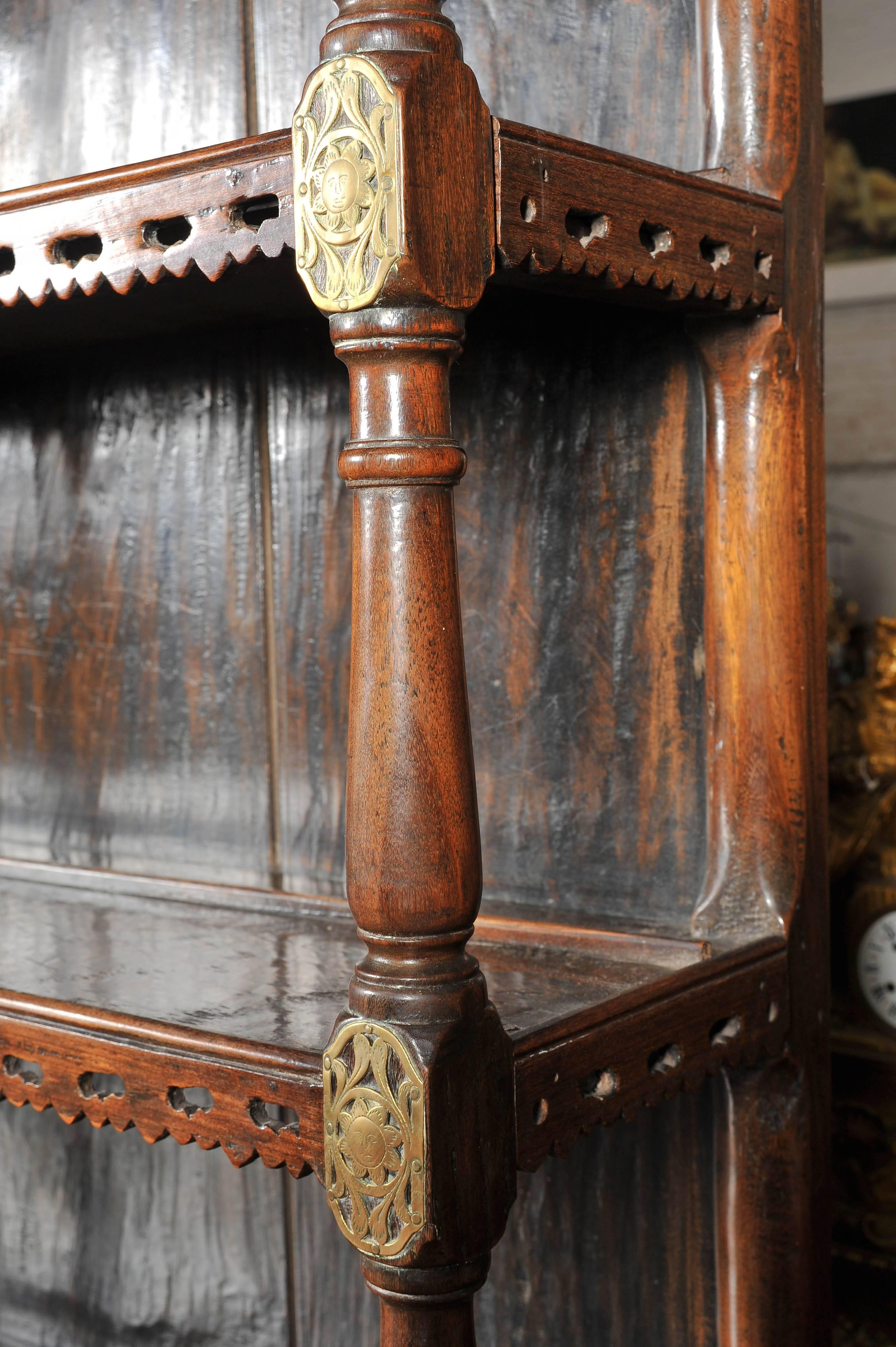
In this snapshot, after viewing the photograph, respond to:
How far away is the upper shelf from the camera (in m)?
0.74

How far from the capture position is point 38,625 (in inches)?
55.2

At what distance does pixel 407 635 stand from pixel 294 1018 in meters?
0.29

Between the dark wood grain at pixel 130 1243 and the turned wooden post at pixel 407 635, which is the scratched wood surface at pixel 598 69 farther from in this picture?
the dark wood grain at pixel 130 1243

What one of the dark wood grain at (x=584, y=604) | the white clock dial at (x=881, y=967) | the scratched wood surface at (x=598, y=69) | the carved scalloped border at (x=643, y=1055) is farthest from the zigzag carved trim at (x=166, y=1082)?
the white clock dial at (x=881, y=967)

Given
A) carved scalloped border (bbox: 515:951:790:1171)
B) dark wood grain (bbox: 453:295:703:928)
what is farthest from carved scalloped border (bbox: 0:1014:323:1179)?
dark wood grain (bbox: 453:295:703:928)

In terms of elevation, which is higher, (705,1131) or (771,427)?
(771,427)

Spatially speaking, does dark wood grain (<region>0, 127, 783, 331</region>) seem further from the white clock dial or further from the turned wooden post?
the white clock dial

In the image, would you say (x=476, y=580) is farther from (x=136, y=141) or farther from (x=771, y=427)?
(x=136, y=141)

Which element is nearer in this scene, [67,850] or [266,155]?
[266,155]

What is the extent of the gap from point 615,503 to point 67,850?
24.8 inches

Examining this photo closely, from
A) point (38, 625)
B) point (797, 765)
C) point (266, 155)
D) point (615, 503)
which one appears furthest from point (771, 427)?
point (38, 625)

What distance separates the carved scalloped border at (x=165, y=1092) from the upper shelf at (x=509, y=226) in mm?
423

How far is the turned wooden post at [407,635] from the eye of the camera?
69 cm

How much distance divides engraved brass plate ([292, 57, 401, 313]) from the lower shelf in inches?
15.4
